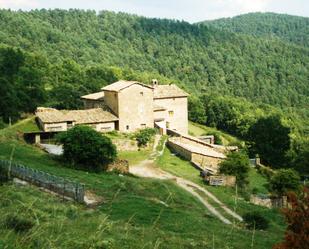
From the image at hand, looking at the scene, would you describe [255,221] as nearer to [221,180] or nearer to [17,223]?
[221,180]

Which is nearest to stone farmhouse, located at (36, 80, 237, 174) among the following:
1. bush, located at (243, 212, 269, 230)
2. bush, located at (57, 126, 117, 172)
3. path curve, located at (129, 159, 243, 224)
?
path curve, located at (129, 159, 243, 224)

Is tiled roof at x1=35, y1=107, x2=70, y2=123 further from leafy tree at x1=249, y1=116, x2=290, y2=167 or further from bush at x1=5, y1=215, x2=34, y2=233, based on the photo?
bush at x1=5, y1=215, x2=34, y2=233

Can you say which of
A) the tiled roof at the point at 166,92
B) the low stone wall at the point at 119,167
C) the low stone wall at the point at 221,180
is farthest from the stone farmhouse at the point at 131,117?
the low stone wall at the point at 119,167

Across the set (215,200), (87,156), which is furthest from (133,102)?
(215,200)

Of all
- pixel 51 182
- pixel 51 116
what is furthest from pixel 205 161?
pixel 51 182

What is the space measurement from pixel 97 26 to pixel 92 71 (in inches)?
4366

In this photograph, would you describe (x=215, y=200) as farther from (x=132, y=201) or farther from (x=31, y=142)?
(x=31, y=142)

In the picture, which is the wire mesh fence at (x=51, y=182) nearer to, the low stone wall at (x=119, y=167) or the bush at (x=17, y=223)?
the low stone wall at (x=119, y=167)

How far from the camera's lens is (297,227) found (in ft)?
42.9

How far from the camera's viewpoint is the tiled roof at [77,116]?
44.6 meters

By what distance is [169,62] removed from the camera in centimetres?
16600

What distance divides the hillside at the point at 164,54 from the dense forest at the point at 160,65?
0.98 feet

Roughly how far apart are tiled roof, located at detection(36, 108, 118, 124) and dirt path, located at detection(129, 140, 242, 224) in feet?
25.7

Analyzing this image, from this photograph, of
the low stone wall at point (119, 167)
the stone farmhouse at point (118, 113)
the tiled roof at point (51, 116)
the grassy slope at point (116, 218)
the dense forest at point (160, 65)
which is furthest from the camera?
the dense forest at point (160, 65)
